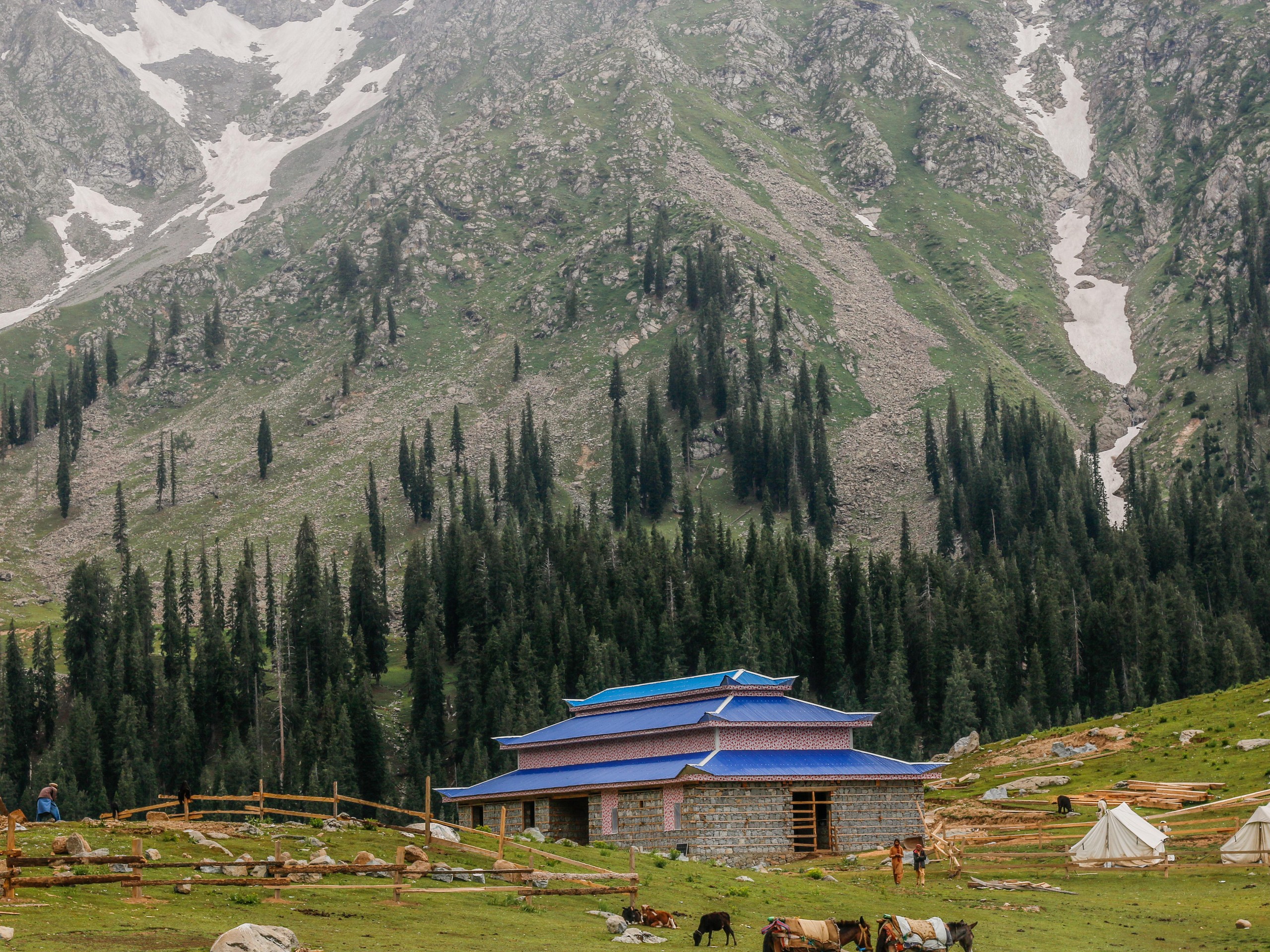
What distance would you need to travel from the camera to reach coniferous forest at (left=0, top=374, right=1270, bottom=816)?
114875 millimetres

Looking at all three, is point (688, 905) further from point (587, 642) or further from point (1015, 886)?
point (587, 642)

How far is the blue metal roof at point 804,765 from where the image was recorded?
219 ft

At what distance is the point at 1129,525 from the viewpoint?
14475 centimetres

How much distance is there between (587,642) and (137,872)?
9984 cm

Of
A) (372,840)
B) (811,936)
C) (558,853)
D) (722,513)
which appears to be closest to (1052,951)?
(811,936)

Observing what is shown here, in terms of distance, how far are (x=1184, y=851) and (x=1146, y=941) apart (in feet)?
64.6

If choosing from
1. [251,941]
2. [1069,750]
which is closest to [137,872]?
[251,941]

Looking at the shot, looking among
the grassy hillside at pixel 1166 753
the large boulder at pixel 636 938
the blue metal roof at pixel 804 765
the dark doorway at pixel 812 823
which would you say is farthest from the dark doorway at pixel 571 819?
the large boulder at pixel 636 938

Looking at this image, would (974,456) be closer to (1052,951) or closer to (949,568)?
(949,568)

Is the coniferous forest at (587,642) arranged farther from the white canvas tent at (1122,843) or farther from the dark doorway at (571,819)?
the white canvas tent at (1122,843)

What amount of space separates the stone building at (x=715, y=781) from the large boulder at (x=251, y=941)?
43178 millimetres

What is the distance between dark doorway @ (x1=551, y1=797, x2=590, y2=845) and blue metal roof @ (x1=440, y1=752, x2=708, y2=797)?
1.64 meters

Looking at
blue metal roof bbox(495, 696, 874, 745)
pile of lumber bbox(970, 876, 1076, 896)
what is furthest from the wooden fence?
blue metal roof bbox(495, 696, 874, 745)

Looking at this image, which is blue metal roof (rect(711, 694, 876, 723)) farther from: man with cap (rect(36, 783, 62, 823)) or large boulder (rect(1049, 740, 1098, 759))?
man with cap (rect(36, 783, 62, 823))
